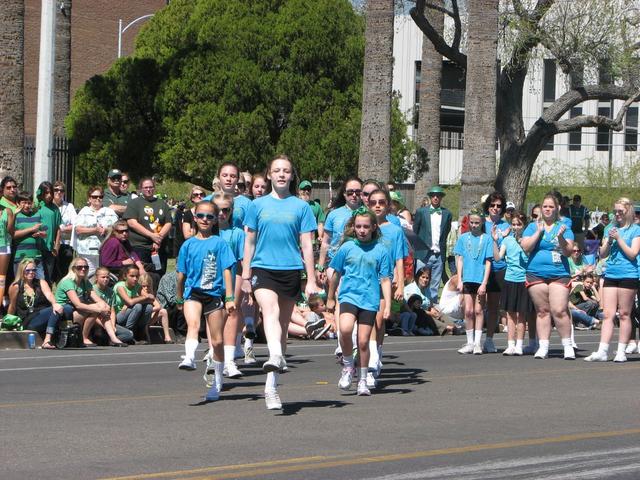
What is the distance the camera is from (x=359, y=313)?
12.0m

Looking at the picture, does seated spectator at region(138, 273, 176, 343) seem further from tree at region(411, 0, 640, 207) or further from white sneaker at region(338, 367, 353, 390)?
tree at region(411, 0, 640, 207)

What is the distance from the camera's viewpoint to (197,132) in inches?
1428

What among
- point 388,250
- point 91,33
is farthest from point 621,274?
point 91,33

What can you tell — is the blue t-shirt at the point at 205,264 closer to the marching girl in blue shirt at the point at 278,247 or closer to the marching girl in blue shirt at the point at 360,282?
the marching girl in blue shirt at the point at 278,247

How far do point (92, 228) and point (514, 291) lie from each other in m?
6.09

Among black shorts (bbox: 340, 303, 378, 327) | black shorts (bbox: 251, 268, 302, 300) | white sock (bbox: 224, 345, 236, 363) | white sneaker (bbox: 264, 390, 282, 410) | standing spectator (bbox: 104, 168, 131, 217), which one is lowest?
white sneaker (bbox: 264, 390, 282, 410)

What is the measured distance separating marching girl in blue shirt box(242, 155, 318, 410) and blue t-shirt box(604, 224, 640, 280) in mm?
5596

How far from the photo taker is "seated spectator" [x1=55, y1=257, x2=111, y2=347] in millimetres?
Result: 16766

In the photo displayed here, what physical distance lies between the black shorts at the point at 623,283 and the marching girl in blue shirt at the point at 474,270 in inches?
62.8

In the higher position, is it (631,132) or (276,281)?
(631,132)

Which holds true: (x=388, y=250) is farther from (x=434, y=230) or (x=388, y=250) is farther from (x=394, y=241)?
(x=434, y=230)

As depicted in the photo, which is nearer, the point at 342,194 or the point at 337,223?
the point at 337,223

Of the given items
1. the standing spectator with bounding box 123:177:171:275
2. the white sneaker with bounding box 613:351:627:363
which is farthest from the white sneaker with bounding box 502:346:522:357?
the standing spectator with bounding box 123:177:171:275

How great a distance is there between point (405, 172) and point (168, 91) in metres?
7.59
